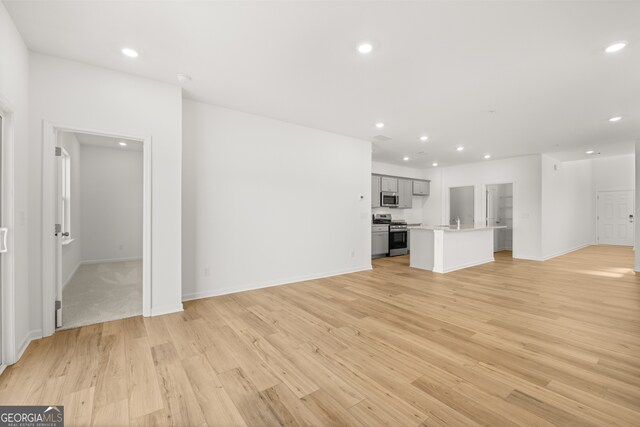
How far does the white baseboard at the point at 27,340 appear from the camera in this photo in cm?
239

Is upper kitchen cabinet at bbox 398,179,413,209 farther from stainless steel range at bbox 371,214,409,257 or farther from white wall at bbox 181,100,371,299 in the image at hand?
white wall at bbox 181,100,371,299

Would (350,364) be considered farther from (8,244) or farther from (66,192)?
(66,192)

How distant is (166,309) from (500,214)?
414 inches

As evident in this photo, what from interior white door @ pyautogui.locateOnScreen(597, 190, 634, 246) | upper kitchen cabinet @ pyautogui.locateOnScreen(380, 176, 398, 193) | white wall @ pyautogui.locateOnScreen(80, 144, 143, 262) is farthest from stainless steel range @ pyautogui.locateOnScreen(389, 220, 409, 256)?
interior white door @ pyautogui.locateOnScreen(597, 190, 634, 246)

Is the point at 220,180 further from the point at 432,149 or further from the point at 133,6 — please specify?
the point at 432,149

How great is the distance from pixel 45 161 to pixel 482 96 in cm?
523

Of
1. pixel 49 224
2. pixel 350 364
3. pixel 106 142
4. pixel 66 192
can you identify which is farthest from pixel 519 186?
pixel 106 142

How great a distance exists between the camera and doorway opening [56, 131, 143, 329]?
5.01 m

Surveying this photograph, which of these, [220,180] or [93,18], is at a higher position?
[93,18]

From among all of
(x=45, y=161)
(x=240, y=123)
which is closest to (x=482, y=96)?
(x=240, y=123)

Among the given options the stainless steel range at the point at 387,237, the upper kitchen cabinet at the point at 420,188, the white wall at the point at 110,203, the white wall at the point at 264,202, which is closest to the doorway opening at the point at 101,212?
the white wall at the point at 110,203

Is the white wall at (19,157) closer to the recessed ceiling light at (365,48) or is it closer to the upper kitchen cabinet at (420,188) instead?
the recessed ceiling light at (365,48)

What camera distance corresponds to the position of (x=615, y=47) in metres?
2.59

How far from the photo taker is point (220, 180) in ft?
13.7
